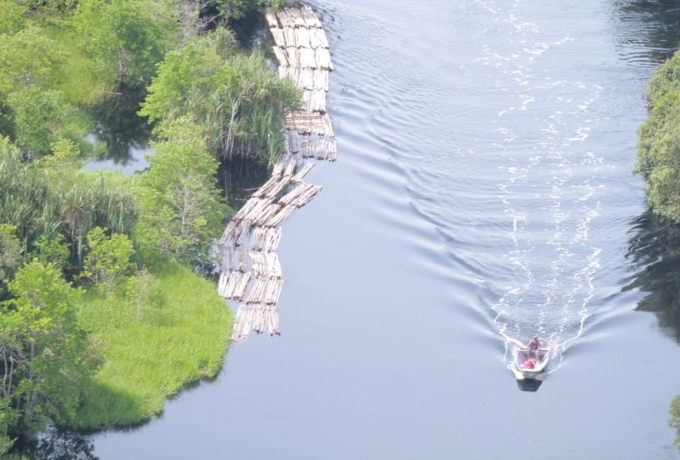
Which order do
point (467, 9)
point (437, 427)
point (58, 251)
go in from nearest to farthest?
1. point (437, 427)
2. point (58, 251)
3. point (467, 9)

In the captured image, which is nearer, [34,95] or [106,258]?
[106,258]

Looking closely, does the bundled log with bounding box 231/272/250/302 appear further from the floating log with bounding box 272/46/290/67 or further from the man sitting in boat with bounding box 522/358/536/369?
the floating log with bounding box 272/46/290/67

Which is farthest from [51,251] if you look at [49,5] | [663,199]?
[663,199]

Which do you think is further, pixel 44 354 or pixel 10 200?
pixel 10 200

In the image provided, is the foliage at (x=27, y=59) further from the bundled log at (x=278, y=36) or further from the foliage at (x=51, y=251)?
the bundled log at (x=278, y=36)

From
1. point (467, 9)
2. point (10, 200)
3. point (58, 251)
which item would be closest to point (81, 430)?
point (58, 251)

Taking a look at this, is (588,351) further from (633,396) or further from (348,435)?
(348,435)

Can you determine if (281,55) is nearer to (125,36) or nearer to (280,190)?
(125,36)

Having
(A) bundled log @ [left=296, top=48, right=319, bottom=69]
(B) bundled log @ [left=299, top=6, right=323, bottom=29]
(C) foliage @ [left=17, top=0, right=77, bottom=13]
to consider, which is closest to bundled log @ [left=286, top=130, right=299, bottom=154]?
(A) bundled log @ [left=296, top=48, right=319, bottom=69]
